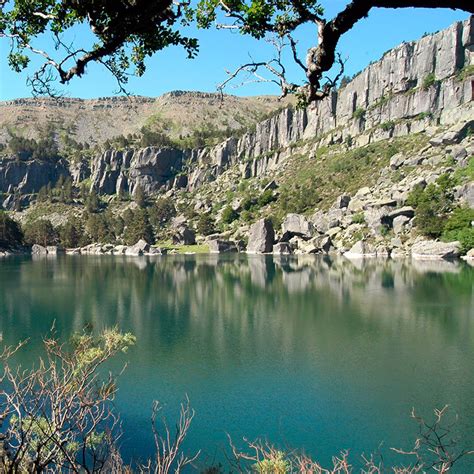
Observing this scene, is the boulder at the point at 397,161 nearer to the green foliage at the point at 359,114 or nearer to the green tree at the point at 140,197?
the green foliage at the point at 359,114

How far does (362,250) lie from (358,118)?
215ft

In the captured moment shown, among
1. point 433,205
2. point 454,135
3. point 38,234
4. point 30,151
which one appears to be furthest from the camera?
point 30,151

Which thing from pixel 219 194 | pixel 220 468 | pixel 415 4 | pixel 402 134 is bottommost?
pixel 220 468

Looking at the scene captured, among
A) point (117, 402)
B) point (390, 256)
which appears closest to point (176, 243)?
point (390, 256)

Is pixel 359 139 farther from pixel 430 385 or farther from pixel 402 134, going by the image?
pixel 430 385

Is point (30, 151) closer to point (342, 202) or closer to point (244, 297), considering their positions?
point (342, 202)

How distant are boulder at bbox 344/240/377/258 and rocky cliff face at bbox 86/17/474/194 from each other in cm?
4657

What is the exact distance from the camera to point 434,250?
8044 centimetres

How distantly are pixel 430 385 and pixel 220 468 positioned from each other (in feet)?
36.4

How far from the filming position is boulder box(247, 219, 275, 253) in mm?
108312

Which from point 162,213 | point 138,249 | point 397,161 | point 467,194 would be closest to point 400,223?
point 467,194

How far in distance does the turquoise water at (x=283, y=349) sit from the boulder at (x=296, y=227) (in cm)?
4868

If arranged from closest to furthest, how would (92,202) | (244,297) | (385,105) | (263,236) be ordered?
(244,297) < (263,236) < (385,105) < (92,202)

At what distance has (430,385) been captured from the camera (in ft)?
68.9
